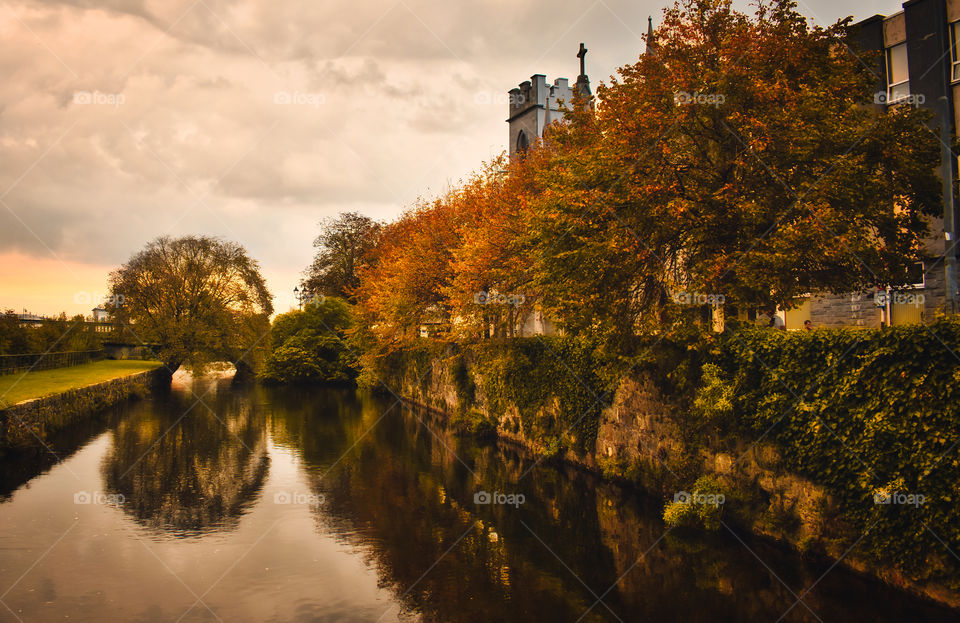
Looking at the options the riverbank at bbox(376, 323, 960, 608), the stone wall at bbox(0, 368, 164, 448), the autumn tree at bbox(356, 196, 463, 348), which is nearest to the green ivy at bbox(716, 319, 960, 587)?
the riverbank at bbox(376, 323, 960, 608)

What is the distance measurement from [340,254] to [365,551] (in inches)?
2294

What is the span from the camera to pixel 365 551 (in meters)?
12.8

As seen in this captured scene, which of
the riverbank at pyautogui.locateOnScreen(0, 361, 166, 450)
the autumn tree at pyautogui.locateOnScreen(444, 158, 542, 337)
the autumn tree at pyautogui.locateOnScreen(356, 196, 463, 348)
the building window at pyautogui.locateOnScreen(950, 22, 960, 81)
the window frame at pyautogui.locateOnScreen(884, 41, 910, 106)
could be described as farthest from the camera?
the autumn tree at pyautogui.locateOnScreen(356, 196, 463, 348)

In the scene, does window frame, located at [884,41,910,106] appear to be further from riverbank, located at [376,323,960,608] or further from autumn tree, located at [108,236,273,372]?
autumn tree, located at [108,236,273,372]

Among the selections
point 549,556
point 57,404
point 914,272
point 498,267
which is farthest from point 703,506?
point 57,404

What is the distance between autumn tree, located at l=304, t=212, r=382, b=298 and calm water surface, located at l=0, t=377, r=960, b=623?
45.9 m

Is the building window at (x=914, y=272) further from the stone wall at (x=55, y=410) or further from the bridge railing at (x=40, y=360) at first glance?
the bridge railing at (x=40, y=360)

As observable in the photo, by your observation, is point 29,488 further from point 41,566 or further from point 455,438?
point 455,438

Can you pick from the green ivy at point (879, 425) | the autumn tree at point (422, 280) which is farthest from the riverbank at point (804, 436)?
the autumn tree at point (422, 280)

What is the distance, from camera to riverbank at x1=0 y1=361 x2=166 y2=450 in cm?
2170

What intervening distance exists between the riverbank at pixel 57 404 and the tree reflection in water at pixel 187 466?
209 centimetres

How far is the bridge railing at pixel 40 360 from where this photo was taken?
1403 inches

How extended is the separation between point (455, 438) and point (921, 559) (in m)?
20.3

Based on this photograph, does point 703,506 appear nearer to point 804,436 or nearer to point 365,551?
point 804,436
